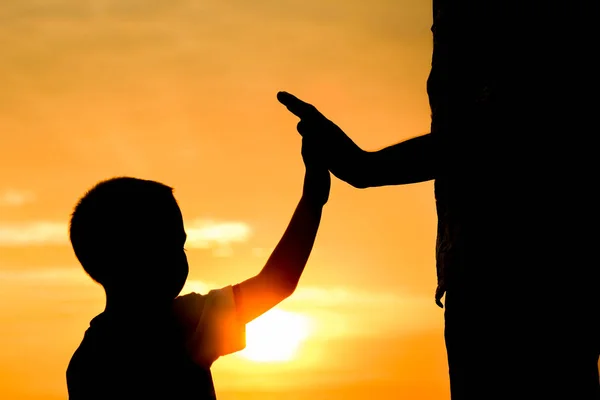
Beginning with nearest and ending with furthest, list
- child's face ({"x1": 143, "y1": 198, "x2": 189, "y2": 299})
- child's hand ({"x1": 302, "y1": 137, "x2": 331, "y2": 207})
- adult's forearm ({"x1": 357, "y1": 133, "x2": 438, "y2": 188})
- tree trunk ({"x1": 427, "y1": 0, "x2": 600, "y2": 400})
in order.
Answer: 1. tree trunk ({"x1": 427, "y1": 0, "x2": 600, "y2": 400})
2. child's face ({"x1": 143, "y1": 198, "x2": 189, "y2": 299})
3. adult's forearm ({"x1": 357, "y1": 133, "x2": 438, "y2": 188})
4. child's hand ({"x1": 302, "y1": 137, "x2": 331, "y2": 207})

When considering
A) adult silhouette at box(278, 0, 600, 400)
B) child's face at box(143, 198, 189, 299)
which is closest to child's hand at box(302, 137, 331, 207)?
adult silhouette at box(278, 0, 600, 400)

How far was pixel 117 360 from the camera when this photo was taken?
310cm

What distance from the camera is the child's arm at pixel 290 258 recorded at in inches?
126

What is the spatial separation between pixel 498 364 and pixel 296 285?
0.97 m

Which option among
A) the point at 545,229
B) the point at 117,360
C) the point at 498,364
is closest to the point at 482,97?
the point at 545,229

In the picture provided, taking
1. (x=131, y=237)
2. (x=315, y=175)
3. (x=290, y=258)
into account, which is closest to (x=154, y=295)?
(x=131, y=237)

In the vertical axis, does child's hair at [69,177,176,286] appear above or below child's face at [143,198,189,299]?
above

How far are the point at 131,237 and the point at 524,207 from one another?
170cm

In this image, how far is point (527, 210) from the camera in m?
2.74

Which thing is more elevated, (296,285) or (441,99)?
(441,99)

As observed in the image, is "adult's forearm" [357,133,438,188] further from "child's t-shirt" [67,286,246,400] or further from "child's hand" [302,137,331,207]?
"child's t-shirt" [67,286,246,400]

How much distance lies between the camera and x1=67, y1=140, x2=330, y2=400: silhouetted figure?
3.00 m

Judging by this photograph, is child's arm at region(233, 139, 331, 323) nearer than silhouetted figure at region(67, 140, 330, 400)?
No

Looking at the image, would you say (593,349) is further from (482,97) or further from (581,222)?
(482,97)
